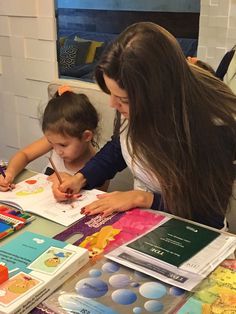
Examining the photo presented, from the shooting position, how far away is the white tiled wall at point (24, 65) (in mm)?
2139

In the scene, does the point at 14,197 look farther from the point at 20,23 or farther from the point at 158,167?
the point at 20,23

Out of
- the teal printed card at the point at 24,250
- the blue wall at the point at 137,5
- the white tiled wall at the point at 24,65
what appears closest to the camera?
the teal printed card at the point at 24,250

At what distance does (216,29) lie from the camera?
5.36ft

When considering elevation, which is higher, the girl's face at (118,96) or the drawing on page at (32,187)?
the girl's face at (118,96)

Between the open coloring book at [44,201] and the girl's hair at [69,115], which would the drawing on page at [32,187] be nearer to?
the open coloring book at [44,201]

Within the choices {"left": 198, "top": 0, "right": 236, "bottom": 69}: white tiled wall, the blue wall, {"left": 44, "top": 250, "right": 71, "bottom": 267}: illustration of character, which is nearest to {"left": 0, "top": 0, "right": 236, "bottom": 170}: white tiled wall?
the blue wall

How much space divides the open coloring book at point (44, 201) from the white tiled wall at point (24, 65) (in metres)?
1.04

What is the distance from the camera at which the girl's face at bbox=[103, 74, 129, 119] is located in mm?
1069

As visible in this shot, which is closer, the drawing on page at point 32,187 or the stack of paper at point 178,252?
the stack of paper at point 178,252

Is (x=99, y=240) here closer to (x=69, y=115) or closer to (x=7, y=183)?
(x=7, y=183)

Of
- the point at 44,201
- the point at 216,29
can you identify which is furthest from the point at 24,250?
the point at 216,29

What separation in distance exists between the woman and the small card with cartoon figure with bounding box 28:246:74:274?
23 centimetres

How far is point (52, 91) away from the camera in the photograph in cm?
178

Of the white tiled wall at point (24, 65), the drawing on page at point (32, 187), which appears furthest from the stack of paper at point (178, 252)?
the white tiled wall at point (24, 65)
